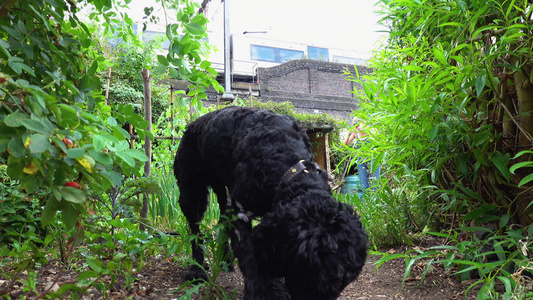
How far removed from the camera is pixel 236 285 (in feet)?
8.59

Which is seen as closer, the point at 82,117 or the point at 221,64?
the point at 82,117

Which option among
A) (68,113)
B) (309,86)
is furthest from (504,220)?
(309,86)

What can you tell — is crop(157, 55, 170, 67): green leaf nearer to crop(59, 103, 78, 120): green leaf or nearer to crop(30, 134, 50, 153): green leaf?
crop(59, 103, 78, 120): green leaf

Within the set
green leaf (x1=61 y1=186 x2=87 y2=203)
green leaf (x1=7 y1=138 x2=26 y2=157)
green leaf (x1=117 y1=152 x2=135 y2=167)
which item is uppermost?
green leaf (x1=7 y1=138 x2=26 y2=157)

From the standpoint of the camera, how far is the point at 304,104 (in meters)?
18.6

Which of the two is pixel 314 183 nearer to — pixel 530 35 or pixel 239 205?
pixel 239 205

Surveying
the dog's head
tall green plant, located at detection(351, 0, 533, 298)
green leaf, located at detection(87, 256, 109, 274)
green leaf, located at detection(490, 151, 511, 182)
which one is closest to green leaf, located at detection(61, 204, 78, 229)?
green leaf, located at detection(87, 256, 109, 274)

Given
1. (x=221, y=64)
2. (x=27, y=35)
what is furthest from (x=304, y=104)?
(x=27, y=35)

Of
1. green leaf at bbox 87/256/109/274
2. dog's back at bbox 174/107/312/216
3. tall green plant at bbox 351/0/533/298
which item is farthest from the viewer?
dog's back at bbox 174/107/312/216

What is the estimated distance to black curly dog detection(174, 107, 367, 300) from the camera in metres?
1.59

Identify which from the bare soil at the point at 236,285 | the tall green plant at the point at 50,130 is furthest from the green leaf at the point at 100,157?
the bare soil at the point at 236,285

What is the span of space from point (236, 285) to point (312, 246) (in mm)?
1263

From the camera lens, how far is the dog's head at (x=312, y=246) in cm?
156

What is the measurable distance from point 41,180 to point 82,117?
8.3 inches
